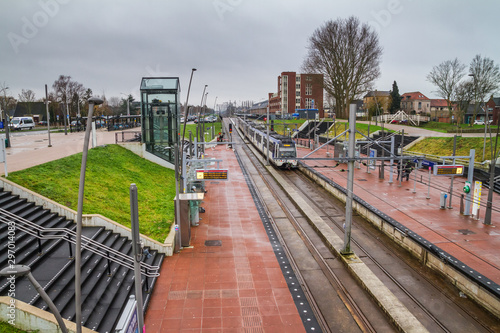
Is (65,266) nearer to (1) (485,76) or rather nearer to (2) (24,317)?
(2) (24,317)

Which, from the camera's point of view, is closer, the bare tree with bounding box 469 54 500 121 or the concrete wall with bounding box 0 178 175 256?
the concrete wall with bounding box 0 178 175 256

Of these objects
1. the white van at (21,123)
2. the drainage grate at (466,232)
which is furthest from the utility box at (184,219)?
the white van at (21,123)

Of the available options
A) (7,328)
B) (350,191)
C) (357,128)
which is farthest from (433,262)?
(357,128)

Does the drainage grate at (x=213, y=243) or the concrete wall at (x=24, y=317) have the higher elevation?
the concrete wall at (x=24, y=317)

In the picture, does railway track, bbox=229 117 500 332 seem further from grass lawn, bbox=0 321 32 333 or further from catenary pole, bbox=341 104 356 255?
grass lawn, bbox=0 321 32 333

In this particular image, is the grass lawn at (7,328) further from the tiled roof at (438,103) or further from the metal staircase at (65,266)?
the tiled roof at (438,103)

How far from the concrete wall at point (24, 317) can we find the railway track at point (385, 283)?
6.27 metres

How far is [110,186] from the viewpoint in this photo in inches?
667

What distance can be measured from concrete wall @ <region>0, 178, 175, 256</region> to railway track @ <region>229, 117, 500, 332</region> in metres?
4.90

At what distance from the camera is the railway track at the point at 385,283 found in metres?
8.66

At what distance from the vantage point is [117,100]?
369 ft

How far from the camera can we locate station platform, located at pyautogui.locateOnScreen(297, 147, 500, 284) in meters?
11.8

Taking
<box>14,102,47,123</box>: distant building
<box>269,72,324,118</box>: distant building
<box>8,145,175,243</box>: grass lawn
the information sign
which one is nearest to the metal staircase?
<box>8,145,175,243</box>: grass lawn

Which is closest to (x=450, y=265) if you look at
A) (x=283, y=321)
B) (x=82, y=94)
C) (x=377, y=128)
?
(x=283, y=321)
